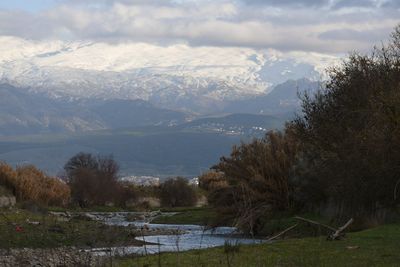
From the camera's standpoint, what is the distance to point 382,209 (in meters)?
39.5

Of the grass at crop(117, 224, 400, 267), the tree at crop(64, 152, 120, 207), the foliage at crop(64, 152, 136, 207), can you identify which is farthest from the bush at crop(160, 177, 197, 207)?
the grass at crop(117, 224, 400, 267)

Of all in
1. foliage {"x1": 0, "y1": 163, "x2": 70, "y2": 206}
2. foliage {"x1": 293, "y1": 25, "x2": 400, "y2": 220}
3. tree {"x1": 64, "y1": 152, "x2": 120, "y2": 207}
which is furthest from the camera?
tree {"x1": 64, "y1": 152, "x2": 120, "y2": 207}

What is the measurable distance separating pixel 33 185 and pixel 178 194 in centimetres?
3354

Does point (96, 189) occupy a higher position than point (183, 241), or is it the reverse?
point (96, 189)

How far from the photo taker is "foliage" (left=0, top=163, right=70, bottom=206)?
8869 centimetres

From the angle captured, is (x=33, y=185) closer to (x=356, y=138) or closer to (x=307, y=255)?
(x=356, y=138)

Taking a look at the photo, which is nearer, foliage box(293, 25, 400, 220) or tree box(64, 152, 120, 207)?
foliage box(293, 25, 400, 220)

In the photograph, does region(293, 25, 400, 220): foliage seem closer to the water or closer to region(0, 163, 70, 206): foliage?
the water

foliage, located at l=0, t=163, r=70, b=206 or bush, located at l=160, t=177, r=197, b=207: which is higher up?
foliage, located at l=0, t=163, r=70, b=206

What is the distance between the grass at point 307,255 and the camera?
2083 centimetres

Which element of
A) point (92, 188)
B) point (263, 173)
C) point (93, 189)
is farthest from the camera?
point (93, 189)

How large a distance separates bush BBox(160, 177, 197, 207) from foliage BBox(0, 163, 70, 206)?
922 inches

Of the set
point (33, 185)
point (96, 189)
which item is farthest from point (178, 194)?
point (33, 185)

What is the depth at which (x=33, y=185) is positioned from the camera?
3541 inches
